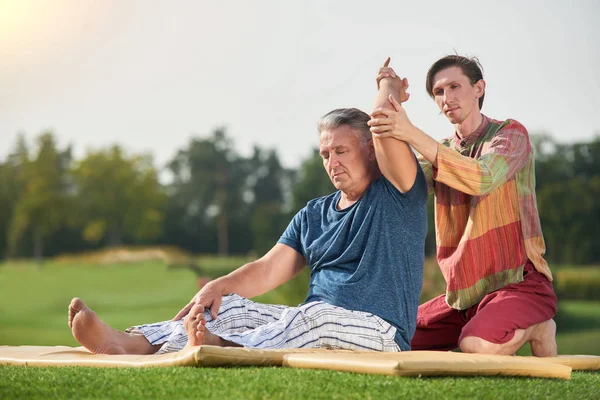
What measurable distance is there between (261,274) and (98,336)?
0.82m

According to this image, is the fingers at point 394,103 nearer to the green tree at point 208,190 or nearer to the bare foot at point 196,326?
the bare foot at point 196,326

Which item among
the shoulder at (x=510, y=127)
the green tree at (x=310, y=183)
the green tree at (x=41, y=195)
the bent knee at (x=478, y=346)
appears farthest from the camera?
the green tree at (x=41, y=195)

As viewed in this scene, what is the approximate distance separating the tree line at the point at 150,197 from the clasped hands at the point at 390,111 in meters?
12.3

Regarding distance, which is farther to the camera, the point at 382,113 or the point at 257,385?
the point at 382,113

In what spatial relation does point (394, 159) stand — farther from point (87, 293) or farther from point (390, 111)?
point (87, 293)

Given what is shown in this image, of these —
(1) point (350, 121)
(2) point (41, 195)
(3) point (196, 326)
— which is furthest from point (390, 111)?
(2) point (41, 195)

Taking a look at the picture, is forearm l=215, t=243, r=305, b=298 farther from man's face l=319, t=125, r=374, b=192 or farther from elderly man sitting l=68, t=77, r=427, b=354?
man's face l=319, t=125, r=374, b=192

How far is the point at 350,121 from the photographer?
332 centimetres

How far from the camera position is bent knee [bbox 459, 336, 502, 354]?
3588mm

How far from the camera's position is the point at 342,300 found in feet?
10.5

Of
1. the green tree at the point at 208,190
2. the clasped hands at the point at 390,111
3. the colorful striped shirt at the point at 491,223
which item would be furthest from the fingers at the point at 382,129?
the green tree at the point at 208,190

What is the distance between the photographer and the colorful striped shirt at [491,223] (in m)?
3.80

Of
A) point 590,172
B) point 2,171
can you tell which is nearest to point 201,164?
point 2,171

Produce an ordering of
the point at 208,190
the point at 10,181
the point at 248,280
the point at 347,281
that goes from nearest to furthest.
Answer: the point at 347,281 < the point at 248,280 < the point at 208,190 < the point at 10,181
